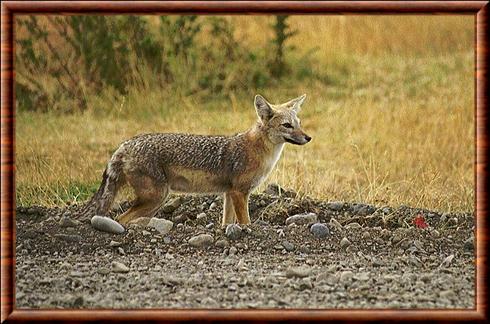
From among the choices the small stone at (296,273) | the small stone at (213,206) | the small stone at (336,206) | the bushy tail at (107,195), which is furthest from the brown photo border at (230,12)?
the small stone at (213,206)

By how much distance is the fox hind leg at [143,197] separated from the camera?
317 inches

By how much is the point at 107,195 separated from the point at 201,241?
1115 millimetres

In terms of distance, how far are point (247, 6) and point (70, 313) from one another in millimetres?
2350

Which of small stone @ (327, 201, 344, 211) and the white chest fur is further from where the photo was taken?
small stone @ (327, 201, 344, 211)

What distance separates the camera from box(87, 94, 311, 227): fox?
26.6 feet

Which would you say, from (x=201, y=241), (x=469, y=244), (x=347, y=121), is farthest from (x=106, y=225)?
(x=347, y=121)

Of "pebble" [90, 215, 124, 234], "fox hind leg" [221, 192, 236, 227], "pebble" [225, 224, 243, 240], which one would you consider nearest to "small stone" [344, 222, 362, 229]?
"pebble" [225, 224, 243, 240]

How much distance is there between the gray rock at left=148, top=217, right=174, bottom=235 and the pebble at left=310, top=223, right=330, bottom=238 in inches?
45.1

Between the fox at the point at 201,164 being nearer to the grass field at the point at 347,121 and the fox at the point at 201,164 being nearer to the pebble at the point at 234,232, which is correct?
the pebble at the point at 234,232

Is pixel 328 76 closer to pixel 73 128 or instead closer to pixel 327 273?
pixel 73 128

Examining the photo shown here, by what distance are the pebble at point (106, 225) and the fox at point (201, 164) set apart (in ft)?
1.31

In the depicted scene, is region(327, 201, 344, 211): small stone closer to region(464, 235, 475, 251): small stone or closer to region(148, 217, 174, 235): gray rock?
region(464, 235, 475, 251): small stone

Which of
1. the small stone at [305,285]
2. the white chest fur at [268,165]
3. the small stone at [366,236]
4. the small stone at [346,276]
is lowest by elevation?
the small stone at [305,285]

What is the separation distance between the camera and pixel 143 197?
8070 millimetres
